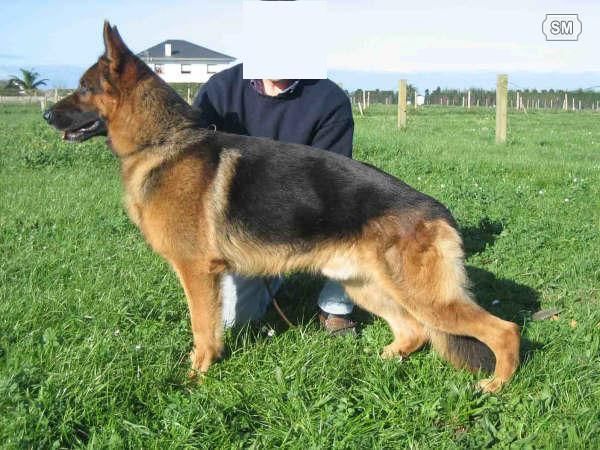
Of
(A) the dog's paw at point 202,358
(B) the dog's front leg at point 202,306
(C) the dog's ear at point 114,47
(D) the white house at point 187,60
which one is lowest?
(A) the dog's paw at point 202,358

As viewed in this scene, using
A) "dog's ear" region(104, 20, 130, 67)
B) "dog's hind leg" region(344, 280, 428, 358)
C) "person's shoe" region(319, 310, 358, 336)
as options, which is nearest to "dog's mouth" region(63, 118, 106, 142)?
"dog's ear" region(104, 20, 130, 67)

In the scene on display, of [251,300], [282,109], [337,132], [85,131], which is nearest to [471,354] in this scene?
[251,300]

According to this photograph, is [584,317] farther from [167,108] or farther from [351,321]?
[167,108]

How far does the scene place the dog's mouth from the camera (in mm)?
3893

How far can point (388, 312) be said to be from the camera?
14.1 ft

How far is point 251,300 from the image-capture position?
4.71m

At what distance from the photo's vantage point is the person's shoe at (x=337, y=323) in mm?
4371

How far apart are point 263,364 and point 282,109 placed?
2.08 meters

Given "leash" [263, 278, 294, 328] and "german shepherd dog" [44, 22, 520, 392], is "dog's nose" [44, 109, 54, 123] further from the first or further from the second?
"leash" [263, 278, 294, 328]

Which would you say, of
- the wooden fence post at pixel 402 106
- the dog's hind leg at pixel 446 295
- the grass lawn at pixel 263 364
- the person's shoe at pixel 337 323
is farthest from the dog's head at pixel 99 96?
the wooden fence post at pixel 402 106

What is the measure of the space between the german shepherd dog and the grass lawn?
11.3 inches

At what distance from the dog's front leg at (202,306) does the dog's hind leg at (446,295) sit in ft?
3.34

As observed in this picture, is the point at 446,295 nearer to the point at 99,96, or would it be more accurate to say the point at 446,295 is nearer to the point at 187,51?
the point at 99,96

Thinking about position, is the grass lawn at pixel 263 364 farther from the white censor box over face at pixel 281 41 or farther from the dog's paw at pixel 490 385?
the white censor box over face at pixel 281 41
